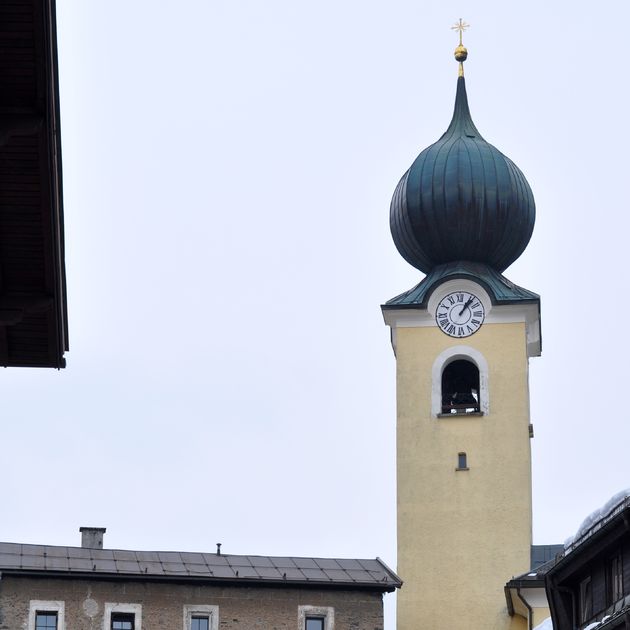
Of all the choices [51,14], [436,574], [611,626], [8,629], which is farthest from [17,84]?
[436,574]

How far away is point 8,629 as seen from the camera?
37.8 m

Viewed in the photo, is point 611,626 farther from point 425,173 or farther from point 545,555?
point 425,173

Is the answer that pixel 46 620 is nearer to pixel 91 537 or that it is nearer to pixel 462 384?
pixel 91 537

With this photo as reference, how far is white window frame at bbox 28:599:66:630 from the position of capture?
3806 cm

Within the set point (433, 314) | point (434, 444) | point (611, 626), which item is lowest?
point (611, 626)

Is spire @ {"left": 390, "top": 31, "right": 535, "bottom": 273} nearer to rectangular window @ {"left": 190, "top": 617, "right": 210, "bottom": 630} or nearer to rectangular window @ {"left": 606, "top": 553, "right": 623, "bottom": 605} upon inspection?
rectangular window @ {"left": 190, "top": 617, "right": 210, "bottom": 630}

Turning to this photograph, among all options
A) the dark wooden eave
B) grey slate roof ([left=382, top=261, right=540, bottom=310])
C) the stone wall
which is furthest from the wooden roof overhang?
grey slate roof ([left=382, top=261, right=540, bottom=310])

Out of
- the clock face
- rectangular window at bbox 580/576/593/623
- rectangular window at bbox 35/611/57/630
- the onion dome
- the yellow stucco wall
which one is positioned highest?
the onion dome

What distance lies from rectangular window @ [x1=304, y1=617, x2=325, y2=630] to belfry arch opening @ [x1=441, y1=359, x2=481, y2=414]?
11.7 metres

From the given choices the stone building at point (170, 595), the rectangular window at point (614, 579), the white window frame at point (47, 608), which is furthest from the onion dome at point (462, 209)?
the rectangular window at point (614, 579)

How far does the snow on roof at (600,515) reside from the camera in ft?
90.0

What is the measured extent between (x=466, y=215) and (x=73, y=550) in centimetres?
1564

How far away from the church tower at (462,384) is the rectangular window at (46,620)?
10.8 m

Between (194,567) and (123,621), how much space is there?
6.18 feet
